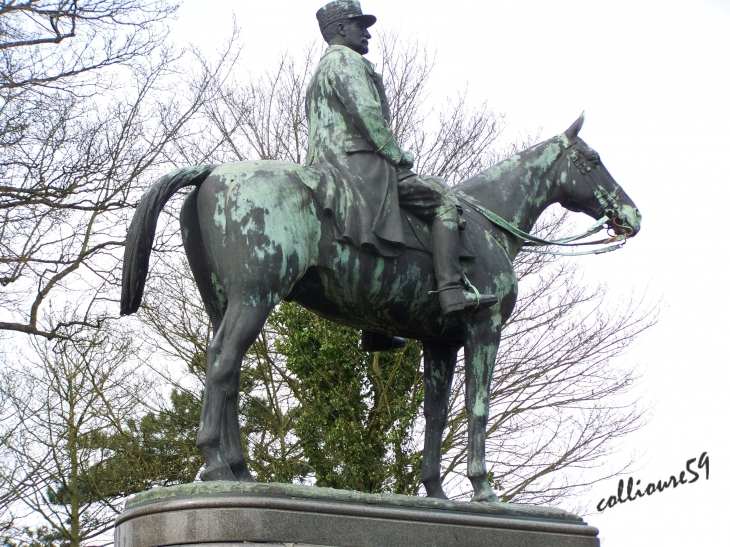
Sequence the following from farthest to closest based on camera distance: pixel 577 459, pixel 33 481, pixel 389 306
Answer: pixel 33 481 → pixel 577 459 → pixel 389 306

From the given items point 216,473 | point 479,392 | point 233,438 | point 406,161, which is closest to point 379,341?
Answer: point 479,392

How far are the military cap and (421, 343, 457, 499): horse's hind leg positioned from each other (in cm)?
225

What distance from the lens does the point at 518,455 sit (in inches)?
559

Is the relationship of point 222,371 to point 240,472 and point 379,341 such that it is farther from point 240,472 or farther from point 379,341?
point 379,341

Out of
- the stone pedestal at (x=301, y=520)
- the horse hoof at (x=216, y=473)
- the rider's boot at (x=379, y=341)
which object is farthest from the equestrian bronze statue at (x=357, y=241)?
the stone pedestal at (x=301, y=520)

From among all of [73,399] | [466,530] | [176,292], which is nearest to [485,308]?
[466,530]

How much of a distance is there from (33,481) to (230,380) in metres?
13.0

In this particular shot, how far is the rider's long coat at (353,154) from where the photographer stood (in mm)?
5652

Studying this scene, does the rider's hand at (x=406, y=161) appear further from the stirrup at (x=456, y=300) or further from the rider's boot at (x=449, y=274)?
the stirrup at (x=456, y=300)

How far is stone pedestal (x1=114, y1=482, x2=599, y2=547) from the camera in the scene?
4.59m

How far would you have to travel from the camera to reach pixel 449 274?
577cm

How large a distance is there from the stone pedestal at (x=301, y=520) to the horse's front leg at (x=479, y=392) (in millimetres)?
366

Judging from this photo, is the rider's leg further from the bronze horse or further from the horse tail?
the horse tail

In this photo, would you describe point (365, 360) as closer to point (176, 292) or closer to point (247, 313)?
point (176, 292)
